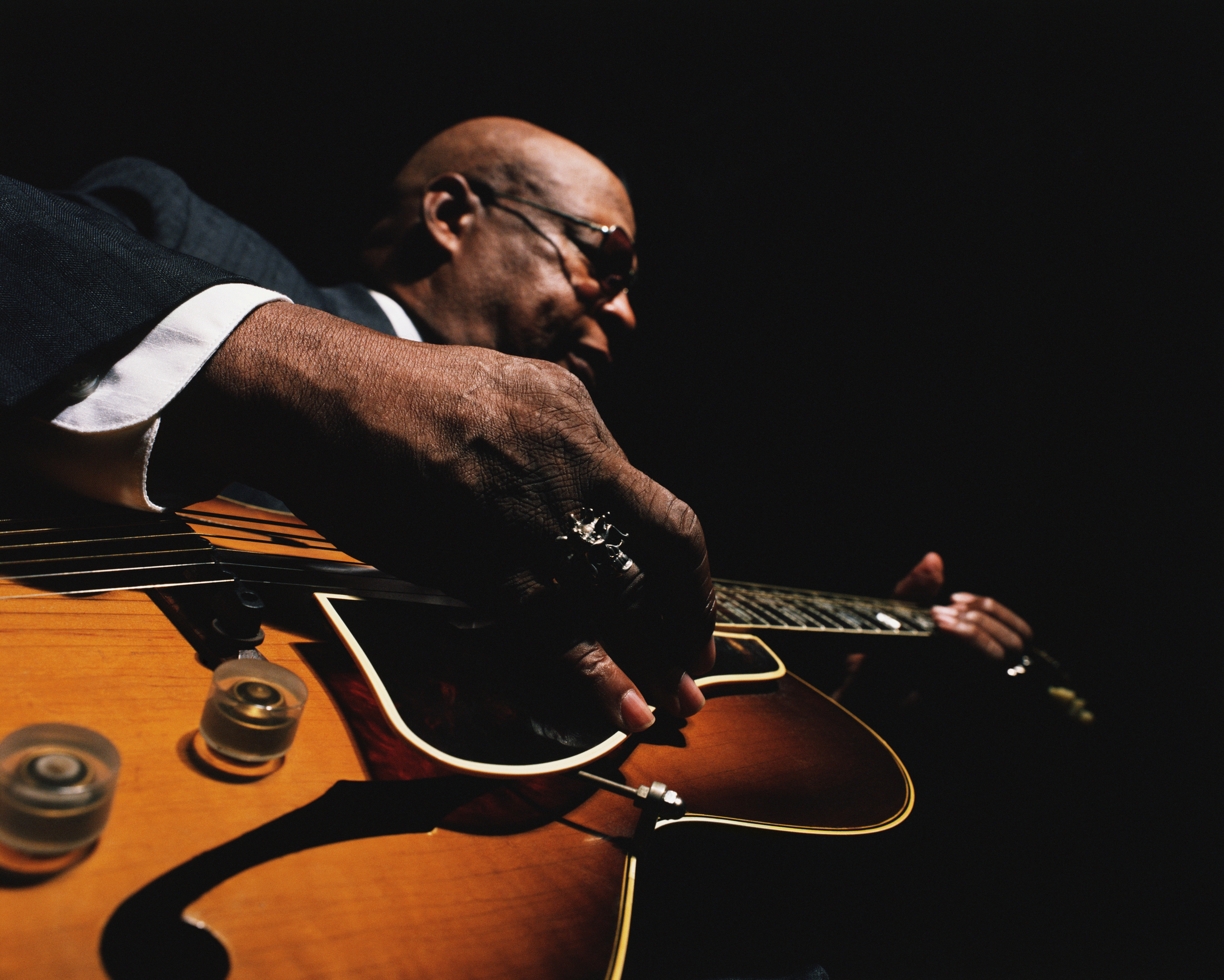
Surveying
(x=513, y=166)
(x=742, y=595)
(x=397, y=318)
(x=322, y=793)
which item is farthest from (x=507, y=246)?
(x=322, y=793)

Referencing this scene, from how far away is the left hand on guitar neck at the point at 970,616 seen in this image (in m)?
1.84

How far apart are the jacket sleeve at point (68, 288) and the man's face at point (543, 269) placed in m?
1.30

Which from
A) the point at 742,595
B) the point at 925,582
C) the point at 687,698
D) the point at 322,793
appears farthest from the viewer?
the point at 925,582

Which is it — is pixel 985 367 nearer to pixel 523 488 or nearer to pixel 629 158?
pixel 629 158

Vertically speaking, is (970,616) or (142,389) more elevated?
(142,389)

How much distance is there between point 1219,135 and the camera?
203 cm

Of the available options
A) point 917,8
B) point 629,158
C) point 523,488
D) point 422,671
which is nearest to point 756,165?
point 629,158

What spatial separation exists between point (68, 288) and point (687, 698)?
907 mm

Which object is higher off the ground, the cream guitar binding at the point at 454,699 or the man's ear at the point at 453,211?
the man's ear at the point at 453,211

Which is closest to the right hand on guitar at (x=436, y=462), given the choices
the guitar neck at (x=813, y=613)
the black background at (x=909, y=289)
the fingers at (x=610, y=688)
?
the fingers at (x=610, y=688)

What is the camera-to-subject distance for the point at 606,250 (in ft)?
6.67

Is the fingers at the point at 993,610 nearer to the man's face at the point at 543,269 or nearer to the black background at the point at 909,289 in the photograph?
the black background at the point at 909,289

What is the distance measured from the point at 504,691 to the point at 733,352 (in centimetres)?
211

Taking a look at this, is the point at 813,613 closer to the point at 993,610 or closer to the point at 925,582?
the point at 993,610
